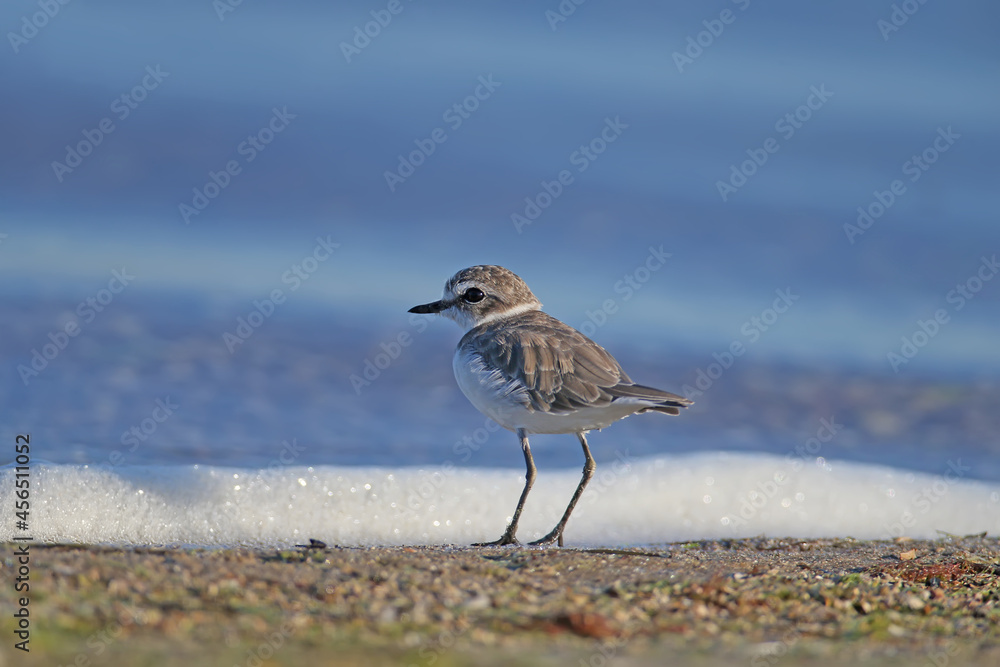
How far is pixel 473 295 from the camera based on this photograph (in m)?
6.69

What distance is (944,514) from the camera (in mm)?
7004

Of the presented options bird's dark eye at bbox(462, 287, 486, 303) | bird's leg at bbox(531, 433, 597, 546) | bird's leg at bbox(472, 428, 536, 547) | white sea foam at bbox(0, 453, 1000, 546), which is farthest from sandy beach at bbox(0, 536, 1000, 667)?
bird's dark eye at bbox(462, 287, 486, 303)

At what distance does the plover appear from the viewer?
5.53 metres

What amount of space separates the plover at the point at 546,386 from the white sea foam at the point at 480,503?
0.64 meters

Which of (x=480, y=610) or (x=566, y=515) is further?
(x=566, y=515)

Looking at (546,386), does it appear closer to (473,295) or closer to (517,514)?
(517,514)

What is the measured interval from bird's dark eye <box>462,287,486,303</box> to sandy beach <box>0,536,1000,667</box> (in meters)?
2.40

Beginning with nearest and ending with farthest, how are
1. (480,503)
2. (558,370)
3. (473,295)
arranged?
(558,370)
(480,503)
(473,295)

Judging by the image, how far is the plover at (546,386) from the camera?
18.1 ft

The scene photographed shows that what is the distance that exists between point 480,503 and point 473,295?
1295 millimetres

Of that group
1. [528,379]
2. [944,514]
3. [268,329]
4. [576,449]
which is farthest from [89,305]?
[944,514]

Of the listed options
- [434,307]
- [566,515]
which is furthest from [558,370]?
[434,307]

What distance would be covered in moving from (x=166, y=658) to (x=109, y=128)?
1245cm

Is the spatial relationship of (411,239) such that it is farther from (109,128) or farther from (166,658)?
(166,658)
